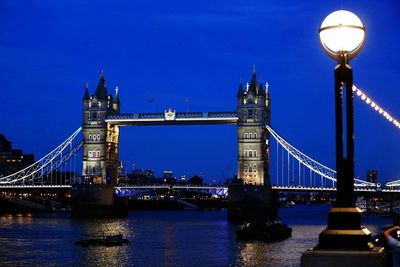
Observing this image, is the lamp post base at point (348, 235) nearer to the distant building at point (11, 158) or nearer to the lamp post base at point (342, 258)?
the lamp post base at point (342, 258)

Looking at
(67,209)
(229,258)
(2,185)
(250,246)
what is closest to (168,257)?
(229,258)

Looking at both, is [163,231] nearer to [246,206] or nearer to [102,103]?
[246,206]

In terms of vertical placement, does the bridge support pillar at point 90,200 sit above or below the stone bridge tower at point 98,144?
below

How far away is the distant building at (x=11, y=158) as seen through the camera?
162275 millimetres

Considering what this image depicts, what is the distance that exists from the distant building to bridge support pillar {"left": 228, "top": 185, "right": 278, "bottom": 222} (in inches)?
3214

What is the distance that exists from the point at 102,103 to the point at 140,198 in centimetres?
5448

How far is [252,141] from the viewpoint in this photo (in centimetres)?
9075

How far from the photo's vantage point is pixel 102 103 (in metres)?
98.9

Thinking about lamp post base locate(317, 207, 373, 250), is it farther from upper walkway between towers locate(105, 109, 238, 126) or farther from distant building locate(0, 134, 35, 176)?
distant building locate(0, 134, 35, 176)

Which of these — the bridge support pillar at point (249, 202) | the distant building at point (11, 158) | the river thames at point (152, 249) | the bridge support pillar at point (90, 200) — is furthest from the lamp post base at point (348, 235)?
the distant building at point (11, 158)

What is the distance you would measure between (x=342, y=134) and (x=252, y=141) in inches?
3314

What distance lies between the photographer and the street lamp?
6.53 metres

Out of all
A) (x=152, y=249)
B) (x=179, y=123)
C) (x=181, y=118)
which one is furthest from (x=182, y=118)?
(x=152, y=249)

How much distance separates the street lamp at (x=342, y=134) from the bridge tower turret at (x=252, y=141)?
272 ft
